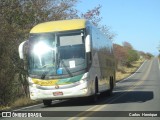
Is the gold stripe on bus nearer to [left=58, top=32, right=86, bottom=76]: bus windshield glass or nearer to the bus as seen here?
the bus

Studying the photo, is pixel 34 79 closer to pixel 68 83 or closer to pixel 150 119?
pixel 68 83

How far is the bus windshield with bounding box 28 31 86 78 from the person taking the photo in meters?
17.8

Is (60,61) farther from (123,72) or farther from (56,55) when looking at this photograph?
(123,72)

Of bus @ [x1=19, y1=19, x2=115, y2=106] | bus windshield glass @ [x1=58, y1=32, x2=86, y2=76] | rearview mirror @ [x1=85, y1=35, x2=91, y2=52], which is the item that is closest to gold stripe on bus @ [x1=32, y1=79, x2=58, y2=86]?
bus @ [x1=19, y1=19, x2=115, y2=106]

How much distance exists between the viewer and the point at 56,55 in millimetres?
17859

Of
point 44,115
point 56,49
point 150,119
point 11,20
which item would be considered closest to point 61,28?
point 56,49

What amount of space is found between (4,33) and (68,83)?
693cm

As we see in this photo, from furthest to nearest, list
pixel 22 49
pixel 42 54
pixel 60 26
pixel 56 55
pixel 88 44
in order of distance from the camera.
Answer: pixel 60 26 < pixel 42 54 < pixel 56 55 < pixel 22 49 < pixel 88 44

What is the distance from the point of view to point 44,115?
585 inches

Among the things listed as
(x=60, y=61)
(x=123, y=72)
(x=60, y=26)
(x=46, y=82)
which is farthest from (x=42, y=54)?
(x=123, y=72)

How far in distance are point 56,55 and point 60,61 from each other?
291 millimetres

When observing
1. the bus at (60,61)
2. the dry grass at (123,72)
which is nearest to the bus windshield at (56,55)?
Answer: the bus at (60,61)

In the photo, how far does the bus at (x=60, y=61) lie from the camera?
1769 centimetres

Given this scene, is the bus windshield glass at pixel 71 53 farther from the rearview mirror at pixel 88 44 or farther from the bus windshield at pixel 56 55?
the rearview mirror at pixel 88 44
